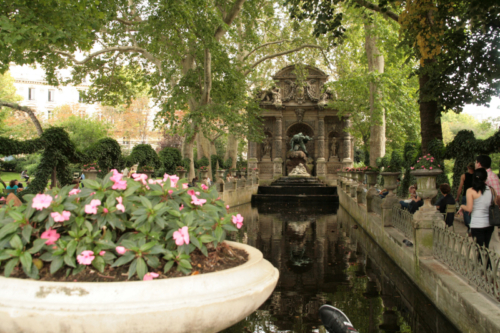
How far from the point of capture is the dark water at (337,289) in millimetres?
4844

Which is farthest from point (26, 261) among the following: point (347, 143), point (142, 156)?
point (347, 143)

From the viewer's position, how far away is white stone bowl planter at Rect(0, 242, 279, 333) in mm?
2324

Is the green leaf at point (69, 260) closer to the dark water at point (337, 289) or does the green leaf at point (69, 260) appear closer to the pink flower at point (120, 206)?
the pink flower at point (120, 206)

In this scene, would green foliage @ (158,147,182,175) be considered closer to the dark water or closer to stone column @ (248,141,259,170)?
the dark water

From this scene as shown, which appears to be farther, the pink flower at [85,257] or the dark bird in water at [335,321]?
the dark bird in water at [335,321]

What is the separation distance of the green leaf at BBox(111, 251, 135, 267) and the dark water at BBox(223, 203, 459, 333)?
2.27 m

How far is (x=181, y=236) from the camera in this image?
9.39ft

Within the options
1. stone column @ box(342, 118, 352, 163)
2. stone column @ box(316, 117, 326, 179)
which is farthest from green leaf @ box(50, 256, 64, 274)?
stone column @ box(342, 118, 352, 163)

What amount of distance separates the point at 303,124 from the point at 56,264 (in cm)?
3392

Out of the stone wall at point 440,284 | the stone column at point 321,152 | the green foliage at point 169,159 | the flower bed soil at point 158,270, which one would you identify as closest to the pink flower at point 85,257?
the flower bed soil at point 158,270

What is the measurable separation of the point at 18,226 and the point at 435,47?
9.51 m

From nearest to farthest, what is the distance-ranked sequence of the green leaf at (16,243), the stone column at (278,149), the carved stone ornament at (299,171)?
the green leaf at (16,243) < the carved stone ornament at (299,171) < the stone column at (278,149)

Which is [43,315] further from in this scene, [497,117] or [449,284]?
[497,117]

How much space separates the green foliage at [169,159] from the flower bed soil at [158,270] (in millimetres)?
13999
